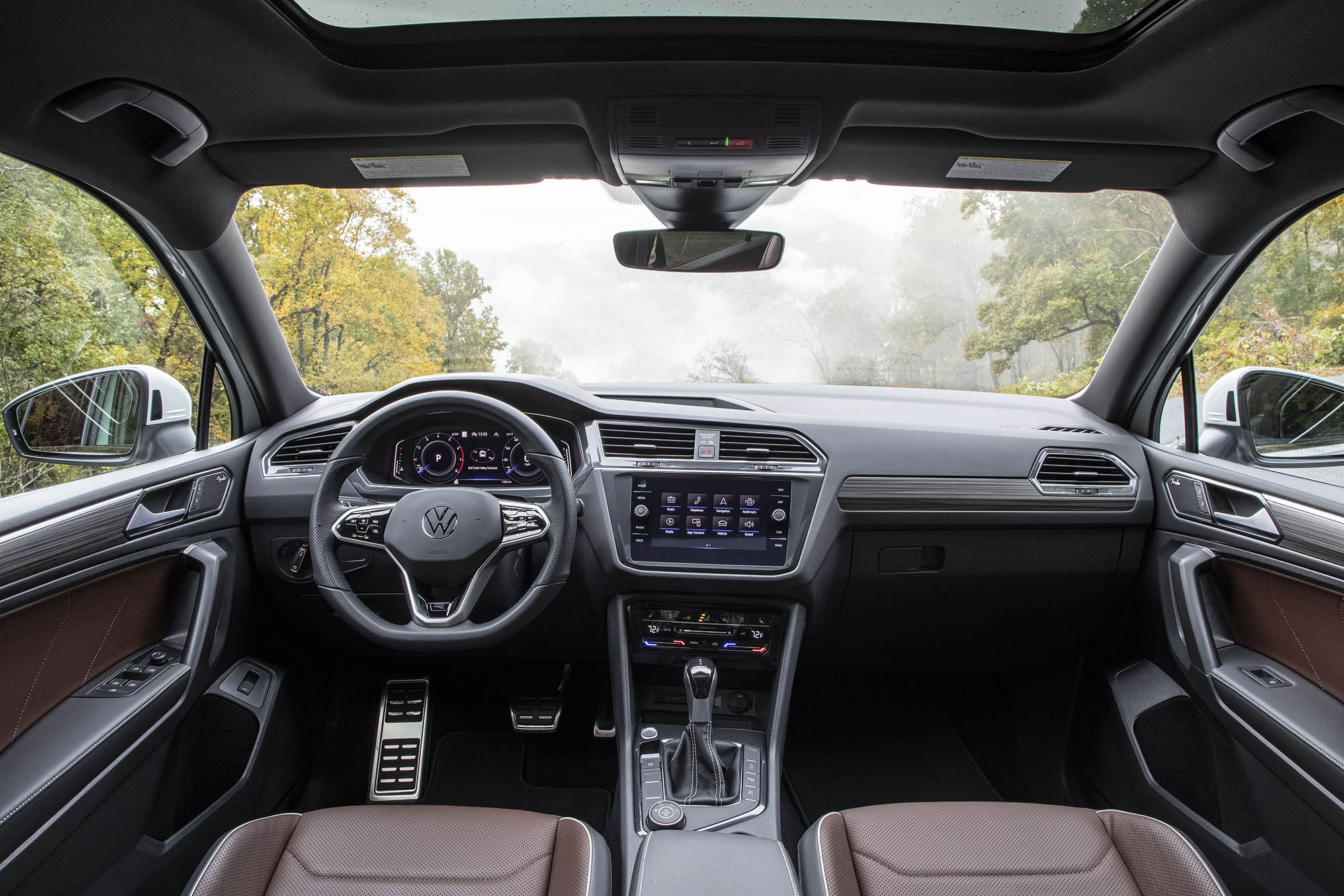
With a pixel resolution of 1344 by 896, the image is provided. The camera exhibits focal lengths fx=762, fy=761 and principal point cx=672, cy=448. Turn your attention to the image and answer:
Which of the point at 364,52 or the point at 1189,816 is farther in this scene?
the point at 1189,816

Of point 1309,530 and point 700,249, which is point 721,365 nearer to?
point 700,249

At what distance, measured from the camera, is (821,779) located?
9.43 feet

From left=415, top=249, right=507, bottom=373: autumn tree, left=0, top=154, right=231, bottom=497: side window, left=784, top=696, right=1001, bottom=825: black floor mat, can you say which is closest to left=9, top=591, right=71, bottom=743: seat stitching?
left=0, top=154, right=231, bottom=497: side window

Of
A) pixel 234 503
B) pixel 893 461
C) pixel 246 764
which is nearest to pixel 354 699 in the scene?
pixel 246 764

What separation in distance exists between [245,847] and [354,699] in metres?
1.41

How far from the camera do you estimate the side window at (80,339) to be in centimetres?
188

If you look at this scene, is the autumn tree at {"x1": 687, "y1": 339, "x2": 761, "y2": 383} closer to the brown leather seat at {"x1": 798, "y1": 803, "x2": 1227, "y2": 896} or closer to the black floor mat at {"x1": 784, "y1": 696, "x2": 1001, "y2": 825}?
the black floor mat at {"x1": 784, "y1": 696, "x2": 1001, "y2": 825}

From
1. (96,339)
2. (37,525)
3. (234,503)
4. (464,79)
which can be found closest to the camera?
(37,525)

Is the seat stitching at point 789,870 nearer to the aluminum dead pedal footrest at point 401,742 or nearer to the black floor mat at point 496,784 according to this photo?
the black floor mat at point 496,784

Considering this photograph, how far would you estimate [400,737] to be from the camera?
282cm

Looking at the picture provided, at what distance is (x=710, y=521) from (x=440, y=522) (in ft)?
2.76

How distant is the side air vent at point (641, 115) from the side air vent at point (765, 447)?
3.08ft

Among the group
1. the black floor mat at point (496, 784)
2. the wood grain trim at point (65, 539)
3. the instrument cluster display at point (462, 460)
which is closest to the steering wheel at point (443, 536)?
the instrument cluster display at point (462, 460)

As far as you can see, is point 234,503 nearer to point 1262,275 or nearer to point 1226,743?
point 1226,743
